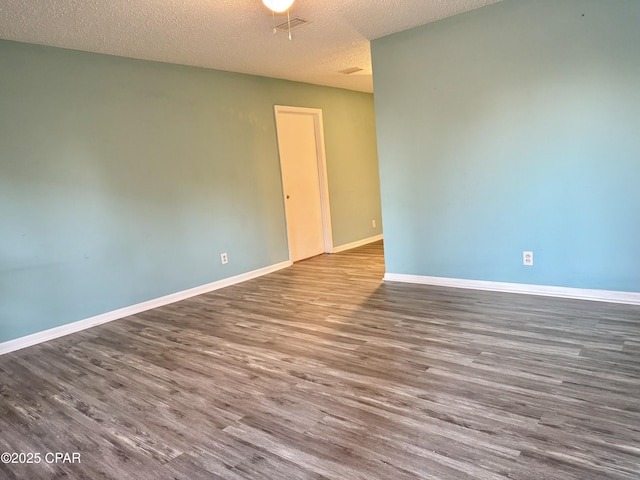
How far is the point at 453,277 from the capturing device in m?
3.97


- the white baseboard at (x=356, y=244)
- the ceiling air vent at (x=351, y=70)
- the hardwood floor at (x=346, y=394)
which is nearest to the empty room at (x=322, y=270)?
the hardwood floor at (x=346, y=394)

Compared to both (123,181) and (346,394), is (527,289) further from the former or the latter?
(123,181)

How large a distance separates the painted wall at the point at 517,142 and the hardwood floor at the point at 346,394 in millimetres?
463

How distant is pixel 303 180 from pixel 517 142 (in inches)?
122

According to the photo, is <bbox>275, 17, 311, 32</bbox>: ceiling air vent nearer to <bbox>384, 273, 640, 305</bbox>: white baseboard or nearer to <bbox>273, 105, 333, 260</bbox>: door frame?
<bbox>273, 105, 333, 260</bbox>: door frame

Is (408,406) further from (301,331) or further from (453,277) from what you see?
(453,277)

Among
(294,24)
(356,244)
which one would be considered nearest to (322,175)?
(356,244)

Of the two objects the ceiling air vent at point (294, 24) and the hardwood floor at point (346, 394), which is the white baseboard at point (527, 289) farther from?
the ceiling air vent at point (294, 24)

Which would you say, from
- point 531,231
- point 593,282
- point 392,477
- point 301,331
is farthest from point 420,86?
point 392,477

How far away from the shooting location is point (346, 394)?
2215mm

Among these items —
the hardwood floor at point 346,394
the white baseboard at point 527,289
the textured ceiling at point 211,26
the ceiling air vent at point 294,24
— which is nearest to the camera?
the hardwood floor at point 346,394

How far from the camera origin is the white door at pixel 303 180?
562 cm

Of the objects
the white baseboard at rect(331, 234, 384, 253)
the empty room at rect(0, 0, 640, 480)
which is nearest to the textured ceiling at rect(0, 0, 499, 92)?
the empty room at rect(0, 0, 640, 480)

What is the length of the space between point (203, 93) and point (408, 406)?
12.5 ft
